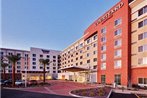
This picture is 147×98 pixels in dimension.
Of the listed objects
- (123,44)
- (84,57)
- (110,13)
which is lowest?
(84,57)

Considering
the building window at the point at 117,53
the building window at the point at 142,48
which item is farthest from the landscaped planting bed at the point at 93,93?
the building window at the point at 117,53

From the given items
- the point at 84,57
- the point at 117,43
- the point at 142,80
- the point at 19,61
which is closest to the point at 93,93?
the point at 142,80

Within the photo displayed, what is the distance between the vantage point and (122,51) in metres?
43.8

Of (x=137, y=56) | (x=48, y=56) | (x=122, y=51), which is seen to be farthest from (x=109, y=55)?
(x=48, y=56)

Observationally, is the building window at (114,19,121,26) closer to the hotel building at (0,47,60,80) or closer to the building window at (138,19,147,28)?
the building window at (138,19,147,28)

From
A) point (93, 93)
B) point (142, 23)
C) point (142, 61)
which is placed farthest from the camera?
point (142, 23)

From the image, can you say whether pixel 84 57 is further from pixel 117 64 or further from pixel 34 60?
pixel 34 60

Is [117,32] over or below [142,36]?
over

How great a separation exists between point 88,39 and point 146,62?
34.3m

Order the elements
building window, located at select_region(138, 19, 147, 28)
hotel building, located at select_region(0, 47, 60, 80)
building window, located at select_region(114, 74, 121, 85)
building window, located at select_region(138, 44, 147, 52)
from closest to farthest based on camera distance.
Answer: building window, located at select_region(138, 44, 147, 52) < building window, located at select_region(138, 19, 147, 28) < building window, located at select_region(114, 74, 121, 85) < hotel building, located at select_region(0, 47, 60, 80)

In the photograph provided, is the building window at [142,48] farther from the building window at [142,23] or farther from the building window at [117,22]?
the building window at [117,22]

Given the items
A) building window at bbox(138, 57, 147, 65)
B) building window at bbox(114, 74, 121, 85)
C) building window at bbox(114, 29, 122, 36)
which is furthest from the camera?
building window at bbox(114, 29, 122, 36)

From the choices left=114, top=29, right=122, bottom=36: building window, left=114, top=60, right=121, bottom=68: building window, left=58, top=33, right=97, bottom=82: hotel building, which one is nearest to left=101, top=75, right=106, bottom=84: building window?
left=58, top=33, right=97, bottom=82: hotel building

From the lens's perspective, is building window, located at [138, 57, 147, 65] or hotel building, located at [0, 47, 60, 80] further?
hotel building, located at [0, 47, 60, 80]
